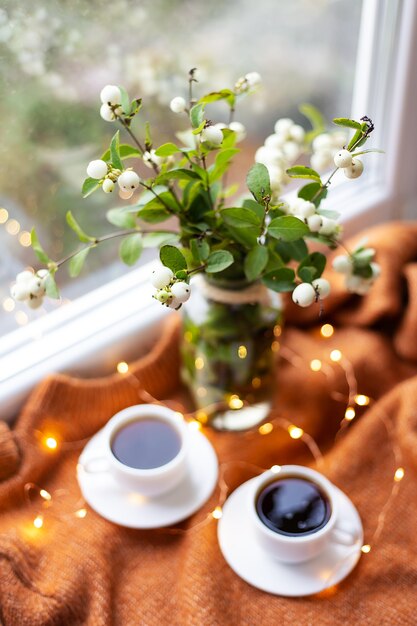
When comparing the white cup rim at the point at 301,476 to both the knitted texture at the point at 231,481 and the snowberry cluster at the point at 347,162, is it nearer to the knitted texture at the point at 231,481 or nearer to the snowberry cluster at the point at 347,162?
the knitted texture at the point at 231,481

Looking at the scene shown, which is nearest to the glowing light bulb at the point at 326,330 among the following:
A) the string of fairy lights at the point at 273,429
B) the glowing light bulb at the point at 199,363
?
the string of fairy lights at the point at 273,429

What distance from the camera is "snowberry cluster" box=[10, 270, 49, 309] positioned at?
0.66m

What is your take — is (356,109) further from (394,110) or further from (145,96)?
(145,96)

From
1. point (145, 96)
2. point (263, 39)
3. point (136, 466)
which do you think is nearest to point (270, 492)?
point (136, 466)

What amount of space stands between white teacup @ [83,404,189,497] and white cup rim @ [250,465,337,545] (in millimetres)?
84

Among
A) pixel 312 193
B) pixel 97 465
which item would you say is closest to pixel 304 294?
pixel 312 193

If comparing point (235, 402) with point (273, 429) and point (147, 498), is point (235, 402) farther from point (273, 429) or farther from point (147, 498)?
point (147, 498)

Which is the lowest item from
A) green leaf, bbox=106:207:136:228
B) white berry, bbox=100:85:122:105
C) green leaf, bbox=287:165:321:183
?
green leaf, bbox=106:207:136:228

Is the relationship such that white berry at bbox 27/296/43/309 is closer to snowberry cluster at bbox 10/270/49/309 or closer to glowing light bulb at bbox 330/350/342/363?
snowberry cluster at bbox 10/270/49/309

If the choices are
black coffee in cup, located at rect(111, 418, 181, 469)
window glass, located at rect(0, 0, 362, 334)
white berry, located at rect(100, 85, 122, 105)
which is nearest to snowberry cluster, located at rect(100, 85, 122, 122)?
white berry, located at rect(100, 85, 122, 105)

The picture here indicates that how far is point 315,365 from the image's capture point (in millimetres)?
943

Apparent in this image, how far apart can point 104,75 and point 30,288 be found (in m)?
0.35

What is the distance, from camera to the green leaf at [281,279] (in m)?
0.69

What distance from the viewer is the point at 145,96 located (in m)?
0.93
